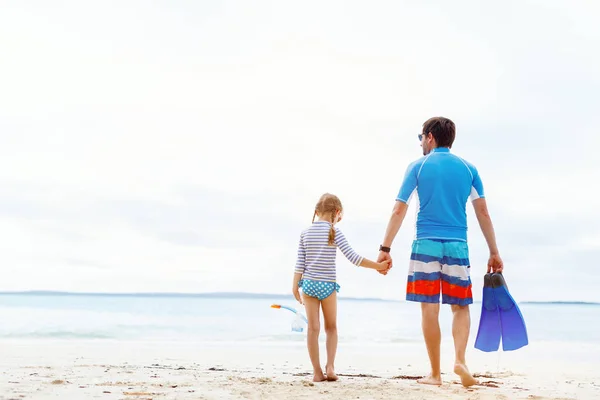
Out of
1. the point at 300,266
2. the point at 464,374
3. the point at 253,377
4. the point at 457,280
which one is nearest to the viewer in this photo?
the point at 464,374

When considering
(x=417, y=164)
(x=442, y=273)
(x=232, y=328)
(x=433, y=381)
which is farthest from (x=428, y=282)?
(x=232, y=328)

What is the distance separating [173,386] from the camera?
462 cm

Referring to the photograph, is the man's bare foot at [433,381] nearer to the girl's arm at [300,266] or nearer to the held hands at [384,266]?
the held hands at [384,266]

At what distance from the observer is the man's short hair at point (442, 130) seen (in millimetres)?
5102

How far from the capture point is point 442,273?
4.85 meters

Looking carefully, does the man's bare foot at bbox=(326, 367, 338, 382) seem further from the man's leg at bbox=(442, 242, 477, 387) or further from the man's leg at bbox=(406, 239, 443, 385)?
the man's leg at bbox=(442, 242, 477, 387)

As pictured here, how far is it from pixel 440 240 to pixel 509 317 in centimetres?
98

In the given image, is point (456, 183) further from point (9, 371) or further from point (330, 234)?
point (9, 371)

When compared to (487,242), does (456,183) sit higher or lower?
higher

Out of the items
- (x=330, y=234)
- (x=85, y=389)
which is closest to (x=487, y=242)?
(x=330, y=234)

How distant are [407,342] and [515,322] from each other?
308 inches

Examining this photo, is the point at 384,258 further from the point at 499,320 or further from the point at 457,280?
the point at 499,320

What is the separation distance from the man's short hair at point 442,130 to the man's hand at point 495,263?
94 cm

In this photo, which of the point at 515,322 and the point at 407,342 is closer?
the point at 515,322
